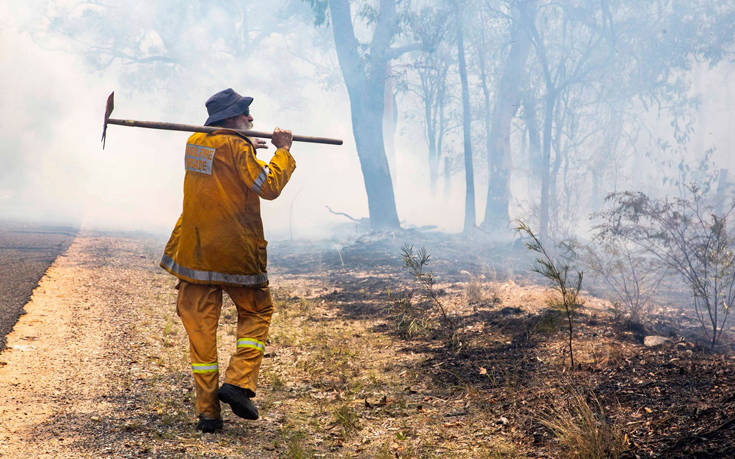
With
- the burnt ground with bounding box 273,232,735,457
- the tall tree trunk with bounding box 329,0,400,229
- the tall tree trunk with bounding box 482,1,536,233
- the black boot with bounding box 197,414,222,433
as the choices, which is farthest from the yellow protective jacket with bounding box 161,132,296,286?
the tall tree trunk with bounding box 482,1,536,233

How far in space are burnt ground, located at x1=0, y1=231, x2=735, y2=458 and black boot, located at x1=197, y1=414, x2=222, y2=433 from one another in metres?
0.09

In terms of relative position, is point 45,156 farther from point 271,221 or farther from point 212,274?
point 212,274

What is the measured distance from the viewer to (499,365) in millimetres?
4762

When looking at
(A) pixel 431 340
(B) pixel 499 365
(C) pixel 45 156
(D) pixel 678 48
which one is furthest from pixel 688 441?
(C) pixel 45 156

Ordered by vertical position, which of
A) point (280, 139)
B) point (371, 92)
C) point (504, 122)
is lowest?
point (280, 139)

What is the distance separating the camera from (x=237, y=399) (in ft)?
10.7

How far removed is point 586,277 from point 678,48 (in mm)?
10321

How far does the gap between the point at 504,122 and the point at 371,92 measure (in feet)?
15.2

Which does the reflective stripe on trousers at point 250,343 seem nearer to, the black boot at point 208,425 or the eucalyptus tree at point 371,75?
the black boot at point 208,425

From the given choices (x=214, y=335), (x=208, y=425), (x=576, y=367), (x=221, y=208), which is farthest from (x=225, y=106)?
(x=576, y=367)

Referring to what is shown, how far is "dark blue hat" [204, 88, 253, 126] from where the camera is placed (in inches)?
143

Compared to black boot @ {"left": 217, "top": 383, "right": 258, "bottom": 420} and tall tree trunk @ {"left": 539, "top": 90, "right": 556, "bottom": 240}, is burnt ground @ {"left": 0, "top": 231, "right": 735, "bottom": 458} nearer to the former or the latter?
black boot @ {"left": 217, "top": 383, "right": 258, "bottom": 420}

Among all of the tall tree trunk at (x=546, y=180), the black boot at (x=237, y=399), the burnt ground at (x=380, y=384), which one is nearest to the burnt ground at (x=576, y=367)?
the burnt ground at (x=380, y=384)

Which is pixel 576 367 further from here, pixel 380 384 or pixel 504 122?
A: pixel 504 122
